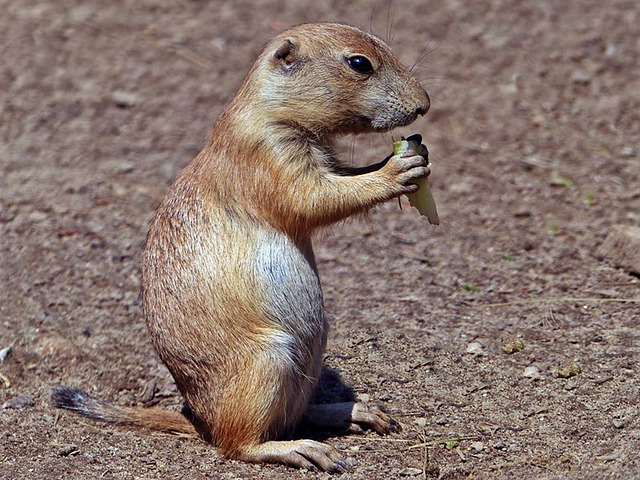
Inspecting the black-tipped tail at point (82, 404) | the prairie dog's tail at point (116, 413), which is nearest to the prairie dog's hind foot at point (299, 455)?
the prairie dog's tail at point (116, 413)

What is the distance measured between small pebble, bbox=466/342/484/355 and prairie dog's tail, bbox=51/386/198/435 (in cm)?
163

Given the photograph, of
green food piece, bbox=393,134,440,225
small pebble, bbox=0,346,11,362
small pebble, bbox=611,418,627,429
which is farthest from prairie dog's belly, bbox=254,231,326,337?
small pebble, bbox=0,346,11,362

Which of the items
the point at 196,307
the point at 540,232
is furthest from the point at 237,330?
the point at 540,232

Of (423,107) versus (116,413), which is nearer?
(423,107)

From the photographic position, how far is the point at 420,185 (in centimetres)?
522

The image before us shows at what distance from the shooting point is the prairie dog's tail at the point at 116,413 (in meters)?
5.41

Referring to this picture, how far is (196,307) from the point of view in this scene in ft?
16.5

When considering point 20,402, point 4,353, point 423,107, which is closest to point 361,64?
point 423,107

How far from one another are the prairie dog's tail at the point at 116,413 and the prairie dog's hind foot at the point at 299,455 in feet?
1.72

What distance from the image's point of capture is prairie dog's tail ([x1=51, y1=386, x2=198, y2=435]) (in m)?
5.41

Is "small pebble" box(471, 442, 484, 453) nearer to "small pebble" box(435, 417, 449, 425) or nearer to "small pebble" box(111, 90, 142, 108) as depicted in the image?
"small pebble" box(435, 417, 449, 425)

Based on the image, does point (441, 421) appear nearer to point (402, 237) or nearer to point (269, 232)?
point (269, 232)

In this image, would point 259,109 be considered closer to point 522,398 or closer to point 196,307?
point 196,307

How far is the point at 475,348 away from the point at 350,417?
96cm
